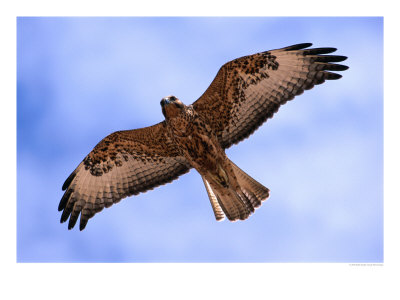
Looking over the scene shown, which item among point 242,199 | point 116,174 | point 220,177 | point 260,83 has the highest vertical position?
point 260,83

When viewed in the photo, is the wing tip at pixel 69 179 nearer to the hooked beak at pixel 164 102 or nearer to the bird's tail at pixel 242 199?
the hooked beak at pixel 164 102

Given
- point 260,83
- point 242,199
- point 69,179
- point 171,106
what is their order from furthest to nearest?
1. point 69,179
2. point 242,199
3. point 260,83
4. point 171,106

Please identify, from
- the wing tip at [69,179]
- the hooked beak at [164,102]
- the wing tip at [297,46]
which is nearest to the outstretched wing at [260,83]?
the wing tip at [297,46]

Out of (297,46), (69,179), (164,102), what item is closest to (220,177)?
(164,102)

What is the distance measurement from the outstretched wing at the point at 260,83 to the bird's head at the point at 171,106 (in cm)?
38

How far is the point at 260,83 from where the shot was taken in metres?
8.52

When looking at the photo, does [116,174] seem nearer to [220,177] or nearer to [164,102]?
[164,102]

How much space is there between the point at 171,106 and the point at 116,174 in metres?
1.91

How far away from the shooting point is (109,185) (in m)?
9.23

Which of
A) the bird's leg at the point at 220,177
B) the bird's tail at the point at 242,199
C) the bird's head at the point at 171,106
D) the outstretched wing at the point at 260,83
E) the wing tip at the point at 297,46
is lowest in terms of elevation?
the bird's tail at the point at 242,199

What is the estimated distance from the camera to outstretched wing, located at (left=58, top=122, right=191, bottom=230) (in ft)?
29.7

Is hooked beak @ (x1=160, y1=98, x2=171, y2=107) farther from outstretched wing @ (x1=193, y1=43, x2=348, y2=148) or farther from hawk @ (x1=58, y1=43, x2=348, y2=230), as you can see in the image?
outstretched wing @ (x1=193, y1=43, x2=348, y2=148)

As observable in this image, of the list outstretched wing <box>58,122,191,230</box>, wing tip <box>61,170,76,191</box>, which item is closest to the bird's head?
outstretched wing <box>58,122,191,230</box>

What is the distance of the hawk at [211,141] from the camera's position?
8.34 metres
